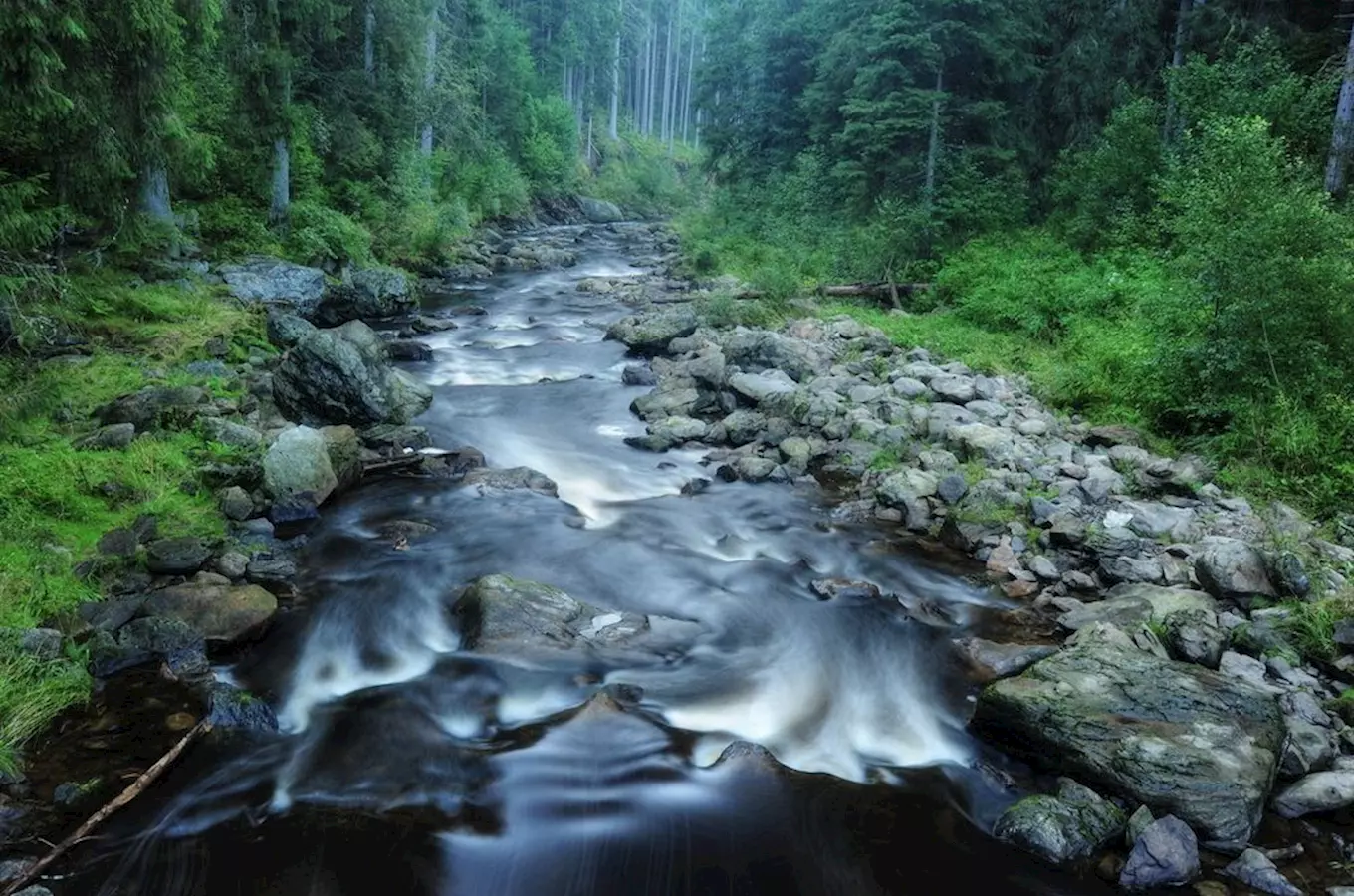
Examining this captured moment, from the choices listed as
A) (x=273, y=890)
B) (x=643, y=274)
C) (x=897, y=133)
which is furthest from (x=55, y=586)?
(x=643, y=274)

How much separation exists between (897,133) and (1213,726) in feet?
62.6

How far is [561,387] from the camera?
1645 centimetres

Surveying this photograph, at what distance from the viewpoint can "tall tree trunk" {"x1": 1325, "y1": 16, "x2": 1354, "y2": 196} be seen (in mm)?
14258

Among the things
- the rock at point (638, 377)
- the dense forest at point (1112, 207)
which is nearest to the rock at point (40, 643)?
the rock at point (638, 377)

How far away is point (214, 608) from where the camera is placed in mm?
7418

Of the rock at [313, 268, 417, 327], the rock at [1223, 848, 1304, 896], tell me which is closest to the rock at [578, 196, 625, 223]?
the rock at [313, 268, 417, 327]

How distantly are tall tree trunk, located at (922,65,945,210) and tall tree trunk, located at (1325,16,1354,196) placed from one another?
8.14 m

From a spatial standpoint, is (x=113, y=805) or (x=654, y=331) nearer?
(x=113, y=805)

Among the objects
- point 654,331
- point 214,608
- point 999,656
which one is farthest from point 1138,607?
point 654,331

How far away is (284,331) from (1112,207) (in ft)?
54.3

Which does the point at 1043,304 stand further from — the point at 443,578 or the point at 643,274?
the point at 643,274

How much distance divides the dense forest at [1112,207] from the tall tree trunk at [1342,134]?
4 cm

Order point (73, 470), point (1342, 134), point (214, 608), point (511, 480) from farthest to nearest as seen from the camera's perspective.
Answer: point (1342, 134)
point (511, 480)
point (73, 470)
point (214, 608)

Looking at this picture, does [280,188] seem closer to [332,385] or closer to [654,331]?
[654,331]
